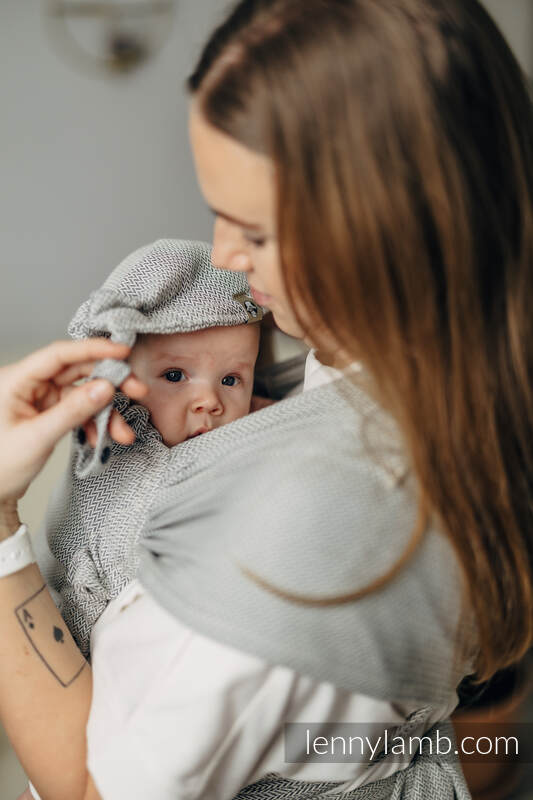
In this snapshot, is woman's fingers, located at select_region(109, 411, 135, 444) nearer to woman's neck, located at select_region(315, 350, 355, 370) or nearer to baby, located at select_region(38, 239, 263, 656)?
baby, located at select_region(38, 239, 263, 656)

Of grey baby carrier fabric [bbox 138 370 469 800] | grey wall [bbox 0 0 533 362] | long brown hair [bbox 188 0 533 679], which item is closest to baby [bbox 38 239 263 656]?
grey baby carrier fabric [bbox 138 370 469 800]

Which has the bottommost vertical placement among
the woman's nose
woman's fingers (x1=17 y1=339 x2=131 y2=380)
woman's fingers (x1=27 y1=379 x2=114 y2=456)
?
woman's fingers (x1=27 y1=379 x2=114 y2=456)

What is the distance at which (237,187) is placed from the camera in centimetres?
67

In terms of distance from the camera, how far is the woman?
24.4 inches

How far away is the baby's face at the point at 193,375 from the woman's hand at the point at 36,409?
23cm

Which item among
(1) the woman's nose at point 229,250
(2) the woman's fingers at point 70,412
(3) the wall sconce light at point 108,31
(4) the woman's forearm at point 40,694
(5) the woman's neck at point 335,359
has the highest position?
(3) the wall sconce light at point 108,31

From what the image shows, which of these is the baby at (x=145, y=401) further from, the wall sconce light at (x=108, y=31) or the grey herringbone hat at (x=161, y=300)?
the wall sconce light at (x=108, y=31)

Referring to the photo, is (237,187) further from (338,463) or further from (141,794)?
(141,794)

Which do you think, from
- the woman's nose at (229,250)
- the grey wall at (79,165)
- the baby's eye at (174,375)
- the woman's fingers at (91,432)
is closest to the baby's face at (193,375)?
the baby's eye at (174,375)

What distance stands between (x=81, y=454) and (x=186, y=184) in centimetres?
199

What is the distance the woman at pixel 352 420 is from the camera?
2.04 ft

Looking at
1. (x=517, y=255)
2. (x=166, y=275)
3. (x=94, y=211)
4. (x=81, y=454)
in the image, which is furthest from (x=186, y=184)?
(x=517, y=255)

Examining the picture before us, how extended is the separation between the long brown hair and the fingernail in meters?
0.24

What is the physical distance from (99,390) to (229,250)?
202mm
